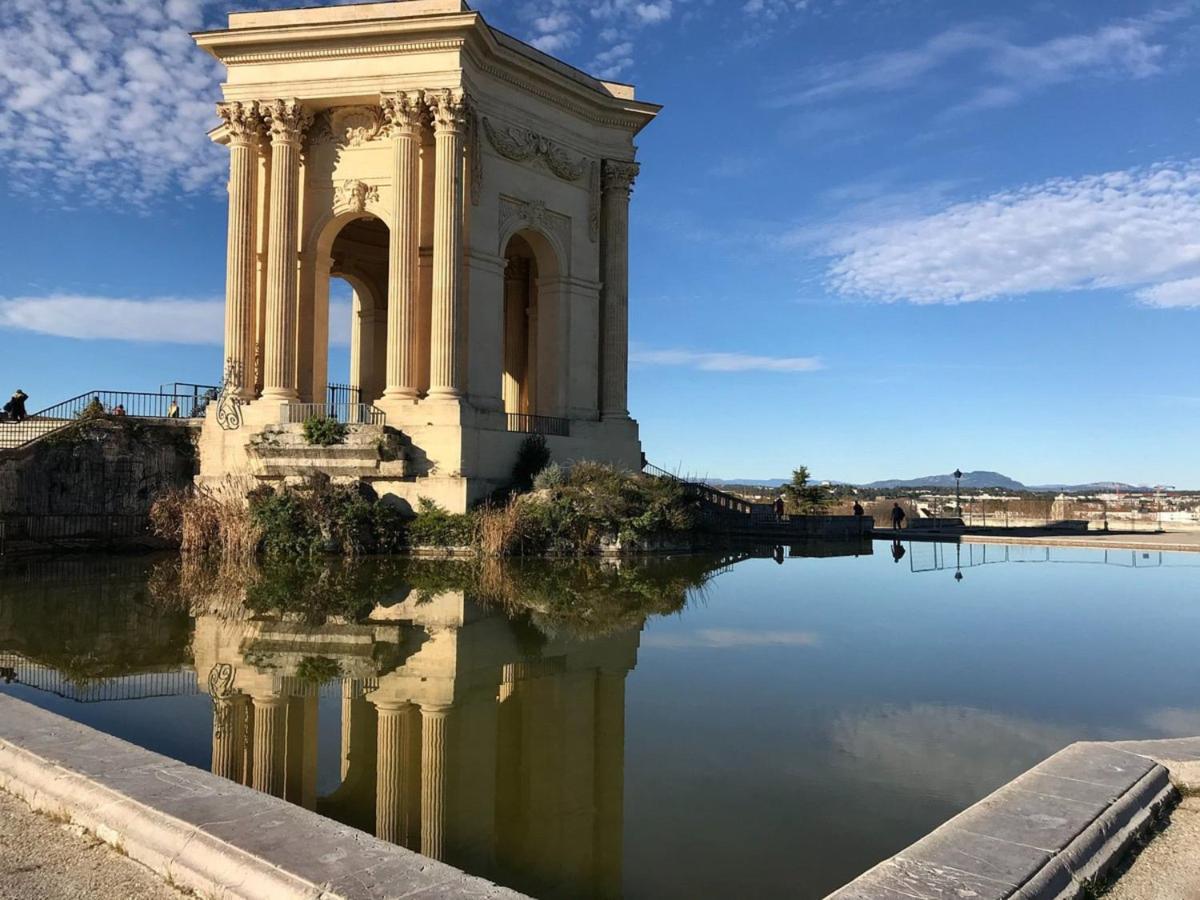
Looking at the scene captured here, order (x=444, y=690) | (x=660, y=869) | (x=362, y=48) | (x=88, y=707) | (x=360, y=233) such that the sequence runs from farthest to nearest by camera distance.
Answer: (x=360, y=233) < (x=362, y=48) < (x=444, y=690) < (x=88, y=707) < (x=660, y=869)

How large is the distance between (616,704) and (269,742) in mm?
2882

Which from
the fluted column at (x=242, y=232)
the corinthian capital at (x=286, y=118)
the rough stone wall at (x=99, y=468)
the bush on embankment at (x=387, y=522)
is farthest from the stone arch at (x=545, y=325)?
the rough stone wall at (x=99, y=468)

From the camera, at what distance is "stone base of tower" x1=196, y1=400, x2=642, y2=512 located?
23.3m

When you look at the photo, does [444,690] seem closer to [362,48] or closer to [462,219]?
[462,219]

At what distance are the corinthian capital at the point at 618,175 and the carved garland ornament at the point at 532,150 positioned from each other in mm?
941

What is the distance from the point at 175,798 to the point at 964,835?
12.6ft

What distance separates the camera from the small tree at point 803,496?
131 ft

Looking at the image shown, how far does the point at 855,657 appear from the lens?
1030 centimetres

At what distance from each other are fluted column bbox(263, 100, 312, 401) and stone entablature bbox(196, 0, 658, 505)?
5 centimetres

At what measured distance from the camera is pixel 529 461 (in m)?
26.8

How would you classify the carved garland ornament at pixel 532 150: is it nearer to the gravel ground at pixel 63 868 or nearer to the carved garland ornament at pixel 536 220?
the carved garland ornament at pixel 536 220

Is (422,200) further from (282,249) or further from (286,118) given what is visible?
(286,118)

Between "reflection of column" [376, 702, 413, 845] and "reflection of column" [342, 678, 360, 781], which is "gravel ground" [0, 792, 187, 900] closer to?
"reflection of column" [376, 702, 413, 845]

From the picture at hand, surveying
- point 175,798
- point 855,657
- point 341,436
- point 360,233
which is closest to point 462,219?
point 341,436
